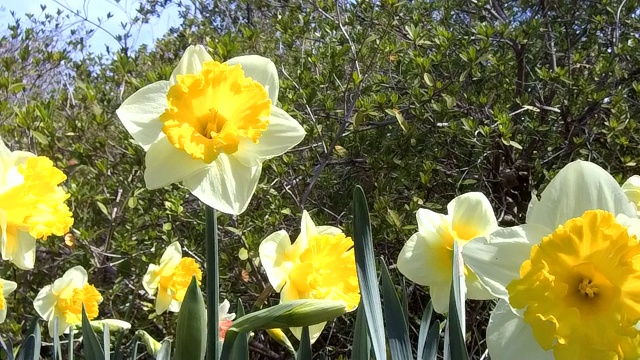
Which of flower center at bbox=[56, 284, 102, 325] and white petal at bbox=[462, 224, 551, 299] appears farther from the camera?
flower center at bbox=[56, 284, 102, 325]

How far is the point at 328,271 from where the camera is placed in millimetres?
1135

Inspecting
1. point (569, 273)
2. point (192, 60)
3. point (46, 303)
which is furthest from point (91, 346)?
point (46, 303)

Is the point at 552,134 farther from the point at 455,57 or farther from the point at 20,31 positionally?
the point at 20,31

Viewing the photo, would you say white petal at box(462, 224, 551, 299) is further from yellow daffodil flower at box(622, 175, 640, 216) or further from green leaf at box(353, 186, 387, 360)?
yellow daffodil flower at box(622, 175, 640, 216)

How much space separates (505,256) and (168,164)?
50 cm

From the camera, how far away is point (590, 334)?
0.70 m

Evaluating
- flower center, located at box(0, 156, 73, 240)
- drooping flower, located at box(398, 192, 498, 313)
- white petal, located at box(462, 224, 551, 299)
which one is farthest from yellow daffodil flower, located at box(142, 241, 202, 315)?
white petal, located at box(462, 224, 551, 299)

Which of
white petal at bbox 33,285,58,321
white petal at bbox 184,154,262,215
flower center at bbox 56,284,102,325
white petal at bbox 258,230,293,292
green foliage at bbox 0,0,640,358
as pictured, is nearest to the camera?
white petal at bbox 184,154,262,215

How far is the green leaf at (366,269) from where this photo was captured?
0.77 metres

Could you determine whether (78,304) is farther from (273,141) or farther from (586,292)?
(586,292)

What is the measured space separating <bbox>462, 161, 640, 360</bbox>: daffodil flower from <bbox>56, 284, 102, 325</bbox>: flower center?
1.56 m

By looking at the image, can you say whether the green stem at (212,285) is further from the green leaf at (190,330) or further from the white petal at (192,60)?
the white petal at (192,60)

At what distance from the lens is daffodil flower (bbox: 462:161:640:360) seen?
0.70 metres

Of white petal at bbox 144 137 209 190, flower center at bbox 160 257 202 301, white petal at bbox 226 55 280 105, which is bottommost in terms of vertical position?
flower center at bbox 160 257 202 301
